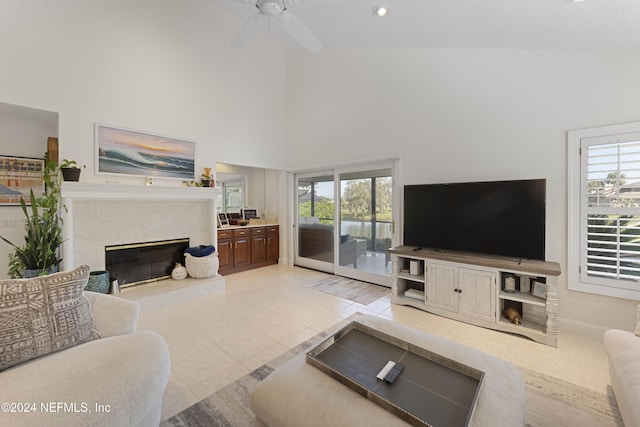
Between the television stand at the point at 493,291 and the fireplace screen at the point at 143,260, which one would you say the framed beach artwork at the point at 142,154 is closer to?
the fireplace screen at the point at 143,260

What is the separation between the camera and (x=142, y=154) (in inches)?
145

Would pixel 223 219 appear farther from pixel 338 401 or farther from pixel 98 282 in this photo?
pixel 338 401

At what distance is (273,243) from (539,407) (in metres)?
4.63

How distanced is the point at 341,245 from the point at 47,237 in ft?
12.9

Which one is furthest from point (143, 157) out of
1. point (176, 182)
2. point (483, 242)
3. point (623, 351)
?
point (623, 351)

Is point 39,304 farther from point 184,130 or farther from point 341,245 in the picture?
point 341,245

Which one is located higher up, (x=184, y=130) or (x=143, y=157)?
(x=184, y=130)

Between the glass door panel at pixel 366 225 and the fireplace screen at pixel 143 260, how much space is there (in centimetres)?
266

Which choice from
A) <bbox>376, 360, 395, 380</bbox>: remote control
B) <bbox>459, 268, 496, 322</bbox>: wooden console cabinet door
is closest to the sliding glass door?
<bbox>459, 268, 496, 322</bbox>: wooden console cabinet door

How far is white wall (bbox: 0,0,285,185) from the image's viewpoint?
9.46 feet

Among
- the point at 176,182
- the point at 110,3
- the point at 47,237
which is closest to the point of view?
the point at 47,237

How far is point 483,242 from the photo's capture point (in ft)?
9.65

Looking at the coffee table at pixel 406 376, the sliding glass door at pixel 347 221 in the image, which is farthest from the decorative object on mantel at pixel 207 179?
the coffee table at pixel 406 376

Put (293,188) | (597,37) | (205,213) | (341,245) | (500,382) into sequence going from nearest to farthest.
Result: 1. (500,382)
2. (597,37)
3. (205,213)
4. (341,245)
5. (293,188)
